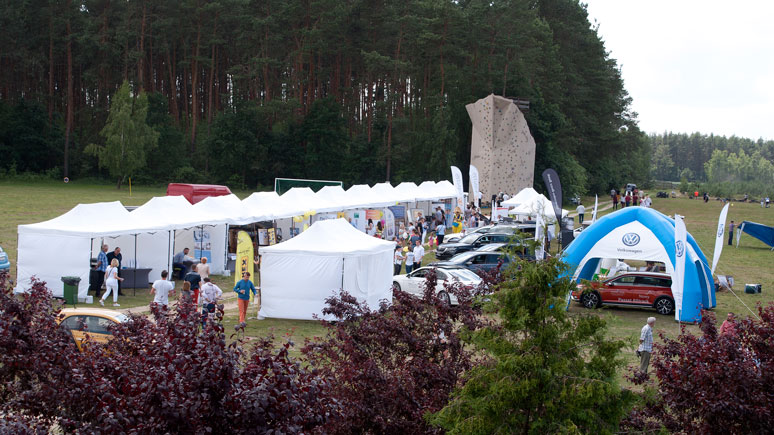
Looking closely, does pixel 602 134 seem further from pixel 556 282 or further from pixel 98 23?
pixel 556 282

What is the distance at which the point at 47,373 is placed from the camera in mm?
6160

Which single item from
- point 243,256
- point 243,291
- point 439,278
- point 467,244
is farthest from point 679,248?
point 243,256

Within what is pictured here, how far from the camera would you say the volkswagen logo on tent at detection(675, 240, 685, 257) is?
17906mm

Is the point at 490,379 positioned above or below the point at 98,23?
below

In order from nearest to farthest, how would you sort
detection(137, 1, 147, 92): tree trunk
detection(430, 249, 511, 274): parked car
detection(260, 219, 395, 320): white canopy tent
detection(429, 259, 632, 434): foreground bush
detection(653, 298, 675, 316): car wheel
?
detection(429, 259, 632, 434): foreground bush
detection(260, 219, 395, 320): white canopy tent
detection(653, 298, 675, 316): car wheel
detection(430, 249, 511, 274): parked car
detection(137, 1, 147, 92): tree trunk

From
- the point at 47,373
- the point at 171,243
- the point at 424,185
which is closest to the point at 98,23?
the point at 424,185

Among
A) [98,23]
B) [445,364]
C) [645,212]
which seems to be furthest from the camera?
[98,23]

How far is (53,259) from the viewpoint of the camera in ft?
60.4

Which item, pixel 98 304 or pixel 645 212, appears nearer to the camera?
pixel 98 304

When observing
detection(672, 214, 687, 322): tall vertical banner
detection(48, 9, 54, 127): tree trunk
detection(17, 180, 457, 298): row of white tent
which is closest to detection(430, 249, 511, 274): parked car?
detection(672, 214, 687, 322): tall vertical banner

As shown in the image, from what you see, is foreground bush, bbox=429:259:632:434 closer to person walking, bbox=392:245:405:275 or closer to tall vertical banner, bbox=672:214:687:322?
tall vertical banner, bbox=672:214:687:322

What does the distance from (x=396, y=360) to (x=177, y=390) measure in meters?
3.55

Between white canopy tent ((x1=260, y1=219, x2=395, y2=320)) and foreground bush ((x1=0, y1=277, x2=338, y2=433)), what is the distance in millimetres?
11052

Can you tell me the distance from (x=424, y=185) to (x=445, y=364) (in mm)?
33683
